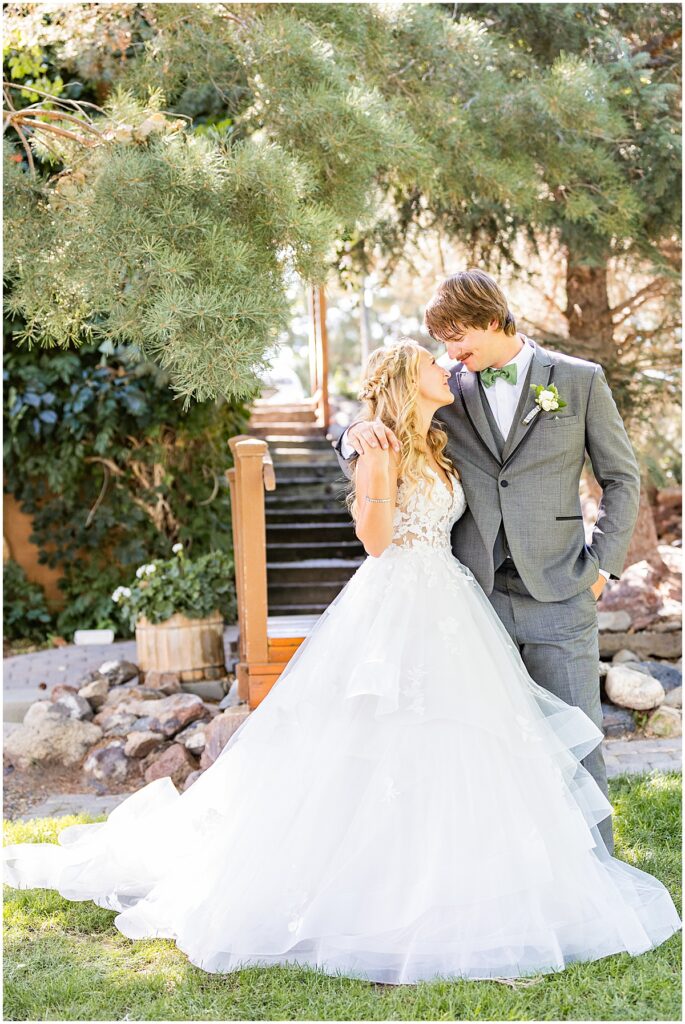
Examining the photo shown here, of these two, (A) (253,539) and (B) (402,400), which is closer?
(B) (402,400)

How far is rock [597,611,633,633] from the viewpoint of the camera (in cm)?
615

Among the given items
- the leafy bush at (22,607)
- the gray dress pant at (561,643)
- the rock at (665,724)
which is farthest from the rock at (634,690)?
the leafy bush at (22,607)

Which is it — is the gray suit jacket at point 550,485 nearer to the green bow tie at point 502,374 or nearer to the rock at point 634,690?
the green bow tie at point 502,374

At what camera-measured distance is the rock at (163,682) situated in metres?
5.84

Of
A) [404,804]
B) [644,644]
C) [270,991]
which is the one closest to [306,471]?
[644,644]

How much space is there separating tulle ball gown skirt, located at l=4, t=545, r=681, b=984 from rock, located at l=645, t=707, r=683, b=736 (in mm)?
2180

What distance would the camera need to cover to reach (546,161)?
4914 millimetres

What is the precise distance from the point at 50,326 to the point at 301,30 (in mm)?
1530

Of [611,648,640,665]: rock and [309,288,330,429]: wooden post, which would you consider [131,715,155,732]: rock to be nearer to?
[611,648,640,665]: rock

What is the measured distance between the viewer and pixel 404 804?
8.90 feet

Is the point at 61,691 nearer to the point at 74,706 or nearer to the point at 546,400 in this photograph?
the point at 74,706

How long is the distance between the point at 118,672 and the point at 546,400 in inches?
157

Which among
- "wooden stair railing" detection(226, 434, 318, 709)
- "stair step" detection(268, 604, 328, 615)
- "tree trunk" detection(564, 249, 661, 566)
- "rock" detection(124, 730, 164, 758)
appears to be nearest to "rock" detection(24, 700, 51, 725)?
"rock" detection(124, 730, 164, 758)

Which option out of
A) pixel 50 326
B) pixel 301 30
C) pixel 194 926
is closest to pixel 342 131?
pixel 301 30
